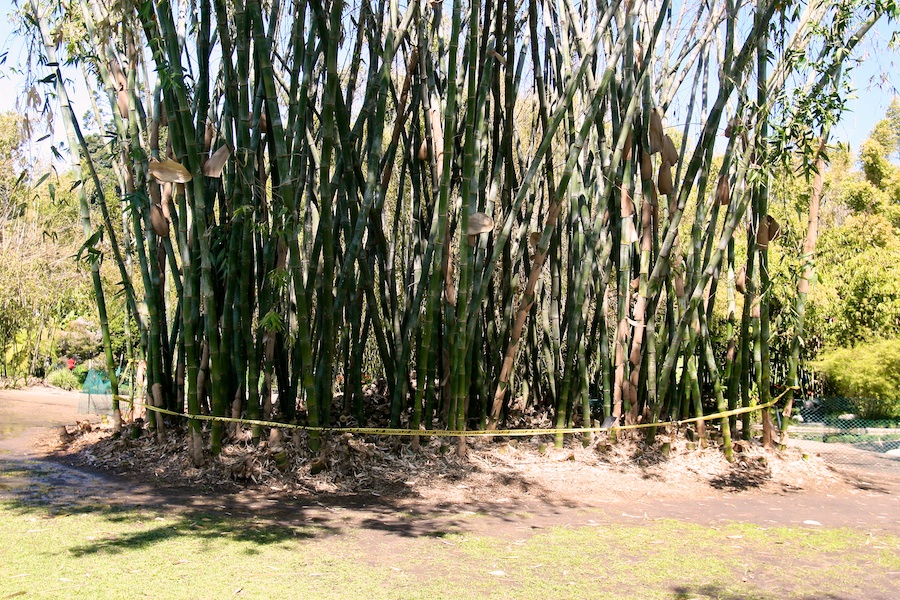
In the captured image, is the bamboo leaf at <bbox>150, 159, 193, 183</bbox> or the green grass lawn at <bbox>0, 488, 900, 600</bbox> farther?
the bamboo leaf at <bbox>150, 159, 193, 183</bbox>

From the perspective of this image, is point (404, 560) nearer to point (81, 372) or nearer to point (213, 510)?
point (213, 510)

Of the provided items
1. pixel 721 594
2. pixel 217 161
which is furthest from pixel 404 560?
pixel 217 161

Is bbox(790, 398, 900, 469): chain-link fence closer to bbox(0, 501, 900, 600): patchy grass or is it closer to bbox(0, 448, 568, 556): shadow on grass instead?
bbox(0, 501, 900, 600): patchy grass

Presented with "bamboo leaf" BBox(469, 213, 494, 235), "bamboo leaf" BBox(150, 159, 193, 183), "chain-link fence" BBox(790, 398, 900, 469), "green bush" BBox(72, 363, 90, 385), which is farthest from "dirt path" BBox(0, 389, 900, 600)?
"green bush" BBox(72, 363, 90, 385)

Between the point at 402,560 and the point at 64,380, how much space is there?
10.6 meters

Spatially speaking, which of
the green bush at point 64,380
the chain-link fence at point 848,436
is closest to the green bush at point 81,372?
the green bush at point 64,380

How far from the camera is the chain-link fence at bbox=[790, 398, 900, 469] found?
5.79 m

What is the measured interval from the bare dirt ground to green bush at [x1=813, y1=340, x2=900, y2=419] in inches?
97.1

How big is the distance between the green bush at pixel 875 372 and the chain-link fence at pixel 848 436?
0.61 metres

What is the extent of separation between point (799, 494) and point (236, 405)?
3.05m

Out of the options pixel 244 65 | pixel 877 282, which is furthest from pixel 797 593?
pixel 877 282

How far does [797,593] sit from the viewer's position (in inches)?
99.8

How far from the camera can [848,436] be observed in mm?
5977

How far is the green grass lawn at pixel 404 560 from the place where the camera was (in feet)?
7.75
